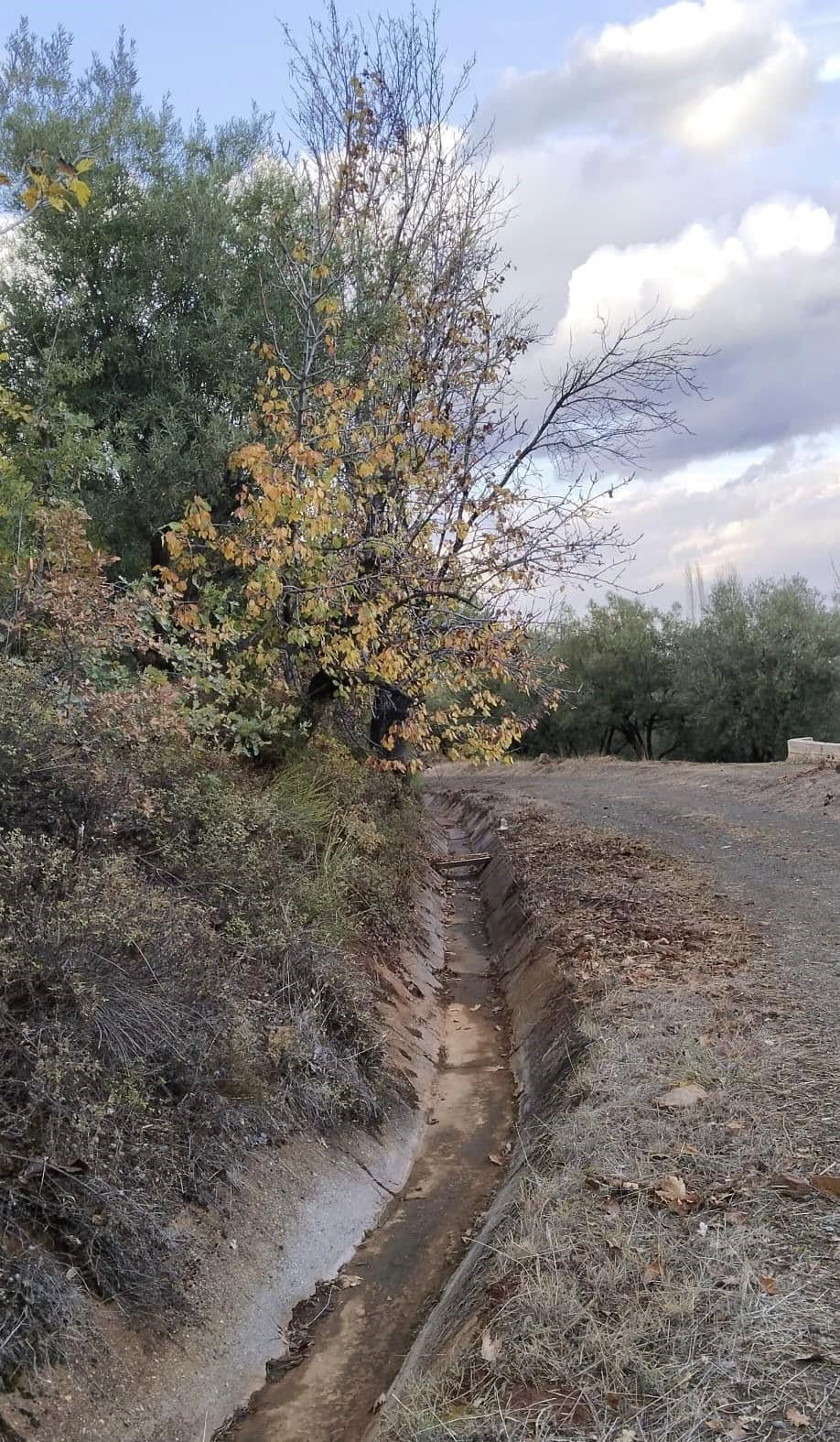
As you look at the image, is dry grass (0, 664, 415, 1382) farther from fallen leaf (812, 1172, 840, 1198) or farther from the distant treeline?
the distant treeline

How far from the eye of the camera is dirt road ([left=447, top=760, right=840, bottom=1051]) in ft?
26.5

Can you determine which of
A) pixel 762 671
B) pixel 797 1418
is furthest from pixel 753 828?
pixel 762 671

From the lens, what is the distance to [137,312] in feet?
36.7

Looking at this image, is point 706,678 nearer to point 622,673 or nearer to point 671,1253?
point 622,673

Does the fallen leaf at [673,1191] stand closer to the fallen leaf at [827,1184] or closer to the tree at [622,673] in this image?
the fallen leaf at [827,1184]

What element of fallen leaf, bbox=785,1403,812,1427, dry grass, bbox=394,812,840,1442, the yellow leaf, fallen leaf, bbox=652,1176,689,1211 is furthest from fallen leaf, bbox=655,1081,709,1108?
the yellow leaf

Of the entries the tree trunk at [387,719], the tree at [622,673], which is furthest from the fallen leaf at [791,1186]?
the tree at [622,673]

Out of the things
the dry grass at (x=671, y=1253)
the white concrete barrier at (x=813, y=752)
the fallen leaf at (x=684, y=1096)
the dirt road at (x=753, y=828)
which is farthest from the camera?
the white concrete barrier at (x=813, y=752)

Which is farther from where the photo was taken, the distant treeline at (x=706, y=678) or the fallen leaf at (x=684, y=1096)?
the distant treeline at (x=706, y=678)

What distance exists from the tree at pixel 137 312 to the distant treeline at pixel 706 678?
14698mm

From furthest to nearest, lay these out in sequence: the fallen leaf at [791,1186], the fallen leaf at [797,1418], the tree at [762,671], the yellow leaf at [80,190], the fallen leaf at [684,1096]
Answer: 1. the tree at [762,671]
2. the fallen leaf at [684,1096]
3. the fallen leaf at [791,1186]
4. the yellow leaf at [80,190]
5. the fallen leaf at [797,1418]

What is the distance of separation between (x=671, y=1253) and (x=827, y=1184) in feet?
2.60

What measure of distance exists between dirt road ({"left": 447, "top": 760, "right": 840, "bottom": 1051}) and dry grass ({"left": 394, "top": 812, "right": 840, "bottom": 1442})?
75 centimetres

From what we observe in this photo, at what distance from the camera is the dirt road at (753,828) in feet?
26.5
